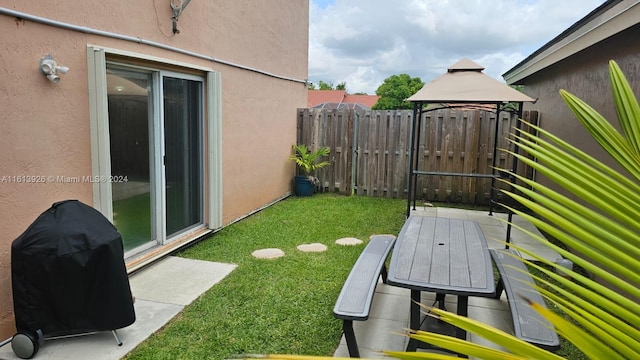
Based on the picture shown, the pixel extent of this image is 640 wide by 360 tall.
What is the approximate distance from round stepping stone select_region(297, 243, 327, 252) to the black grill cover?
261 centimetres

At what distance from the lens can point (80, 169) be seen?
3.78 m

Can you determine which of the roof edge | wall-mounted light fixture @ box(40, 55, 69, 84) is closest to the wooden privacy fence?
the roof edge

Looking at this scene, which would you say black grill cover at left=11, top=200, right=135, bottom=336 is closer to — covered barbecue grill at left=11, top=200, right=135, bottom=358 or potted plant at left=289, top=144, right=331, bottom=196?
covered barbecue grill at left=11, top=200, right=135, bottom=358

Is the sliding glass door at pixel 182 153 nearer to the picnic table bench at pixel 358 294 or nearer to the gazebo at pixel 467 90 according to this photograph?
the picnic table bench at pixel 358 294

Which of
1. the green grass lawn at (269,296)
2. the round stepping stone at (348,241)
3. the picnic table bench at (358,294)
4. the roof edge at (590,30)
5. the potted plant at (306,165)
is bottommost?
the green grass lawn at (269,296)

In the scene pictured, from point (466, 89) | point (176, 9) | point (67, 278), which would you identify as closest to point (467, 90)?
point (466, 89)

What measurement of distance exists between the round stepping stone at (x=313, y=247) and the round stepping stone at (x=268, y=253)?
31cm

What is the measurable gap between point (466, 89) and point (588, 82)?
1.51m

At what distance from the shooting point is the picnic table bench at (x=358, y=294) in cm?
274

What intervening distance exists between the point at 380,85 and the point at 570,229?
157 feet

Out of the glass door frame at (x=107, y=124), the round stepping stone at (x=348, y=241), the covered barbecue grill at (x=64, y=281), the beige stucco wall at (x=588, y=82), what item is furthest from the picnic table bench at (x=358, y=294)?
the beige stucco wall at (x=588, y=82)

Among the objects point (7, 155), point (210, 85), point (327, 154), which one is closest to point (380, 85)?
point (327, 154)

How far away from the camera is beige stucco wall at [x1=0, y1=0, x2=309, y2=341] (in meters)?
3.15

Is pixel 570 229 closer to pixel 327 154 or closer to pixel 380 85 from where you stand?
pixel 327 154
